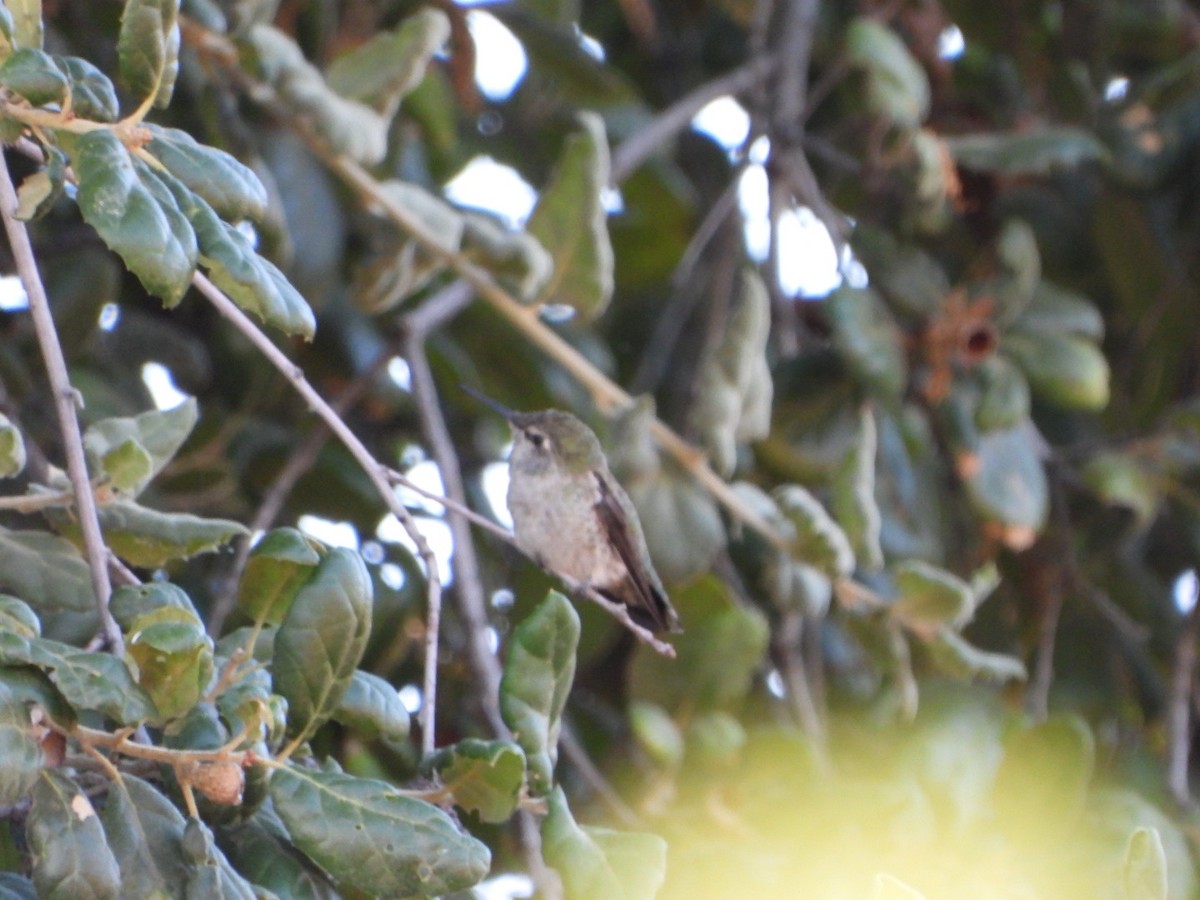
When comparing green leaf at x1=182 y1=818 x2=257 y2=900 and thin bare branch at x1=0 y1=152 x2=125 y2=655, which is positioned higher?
thin bare branch at x1=0 y1=152 x2=125 y2=655

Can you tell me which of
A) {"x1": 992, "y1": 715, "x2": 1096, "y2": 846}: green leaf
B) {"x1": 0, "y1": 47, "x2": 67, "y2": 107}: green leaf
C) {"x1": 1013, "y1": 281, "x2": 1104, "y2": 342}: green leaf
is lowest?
{"x1": 992, "y1": 715, "x2": 1096, "y2": 846}: green leaf

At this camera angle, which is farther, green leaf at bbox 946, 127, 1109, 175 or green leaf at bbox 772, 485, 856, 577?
green leaf at bbox 946, 127, 1109, 175

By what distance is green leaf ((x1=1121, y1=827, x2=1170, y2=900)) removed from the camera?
5.02 feet

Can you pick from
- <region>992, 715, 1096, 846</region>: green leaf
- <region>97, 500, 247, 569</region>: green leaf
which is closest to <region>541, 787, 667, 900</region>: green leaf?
<region>97, 500, 247, 569</region>: green leaf

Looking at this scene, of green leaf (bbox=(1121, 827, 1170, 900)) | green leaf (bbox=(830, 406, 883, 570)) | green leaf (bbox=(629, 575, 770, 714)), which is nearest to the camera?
green leaf (bbox=(1121, 827, 1170, 900))

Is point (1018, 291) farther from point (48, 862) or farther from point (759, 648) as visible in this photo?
point (48, 862)

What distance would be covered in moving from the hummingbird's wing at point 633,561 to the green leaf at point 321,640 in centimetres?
123

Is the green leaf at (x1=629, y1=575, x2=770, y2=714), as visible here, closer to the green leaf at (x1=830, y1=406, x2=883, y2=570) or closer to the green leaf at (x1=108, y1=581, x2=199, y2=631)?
the green leaf at (x1=830, y1=406, x2=883, y2=570)

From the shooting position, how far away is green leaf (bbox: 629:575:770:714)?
266 centimetres

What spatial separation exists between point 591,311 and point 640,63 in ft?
5.11

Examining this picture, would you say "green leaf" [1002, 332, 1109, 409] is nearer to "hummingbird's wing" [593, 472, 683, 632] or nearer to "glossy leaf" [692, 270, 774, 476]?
"glossy leaf" [692, 270, 774, 476]

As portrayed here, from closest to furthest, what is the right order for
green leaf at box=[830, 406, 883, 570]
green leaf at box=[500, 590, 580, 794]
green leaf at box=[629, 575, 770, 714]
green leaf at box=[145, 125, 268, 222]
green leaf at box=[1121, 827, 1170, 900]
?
green leaf at box=[145, 125, 268, 222] < green leaf at box=[500, 590, 580, 794] < green leaf at box=[1121, 827, 1170, 900] < green leaf at box=[830, 406, 883, 570] < green leaf at box=[629, 575, 770, 714]

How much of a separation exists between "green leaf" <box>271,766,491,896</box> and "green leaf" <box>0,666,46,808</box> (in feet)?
0.57

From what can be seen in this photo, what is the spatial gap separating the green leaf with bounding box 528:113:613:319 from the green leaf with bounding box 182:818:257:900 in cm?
150
